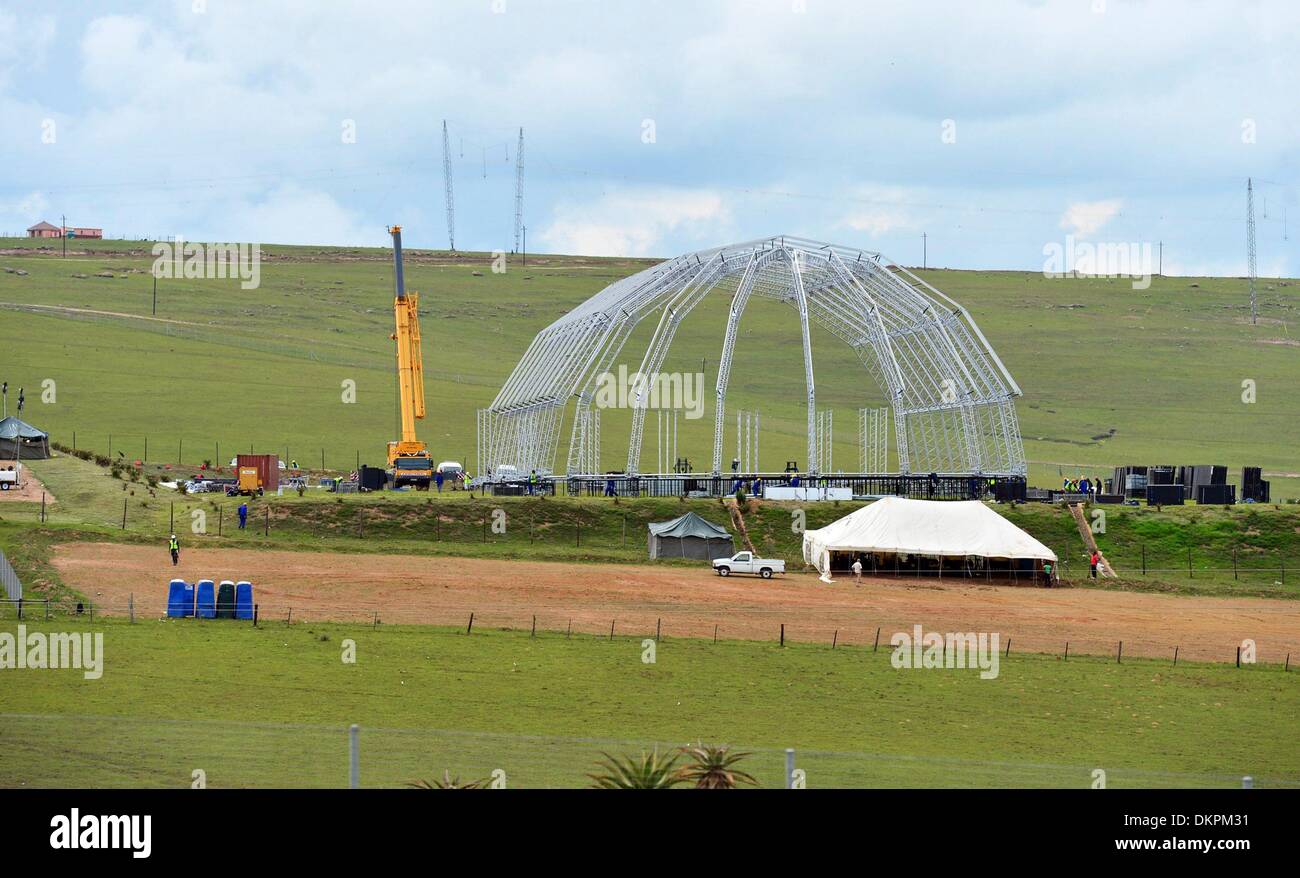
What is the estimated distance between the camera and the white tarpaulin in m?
54.7

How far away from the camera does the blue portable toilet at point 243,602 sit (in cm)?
3966

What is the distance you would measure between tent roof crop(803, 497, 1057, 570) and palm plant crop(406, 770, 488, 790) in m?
35.9

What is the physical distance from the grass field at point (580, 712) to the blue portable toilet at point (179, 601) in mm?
1701

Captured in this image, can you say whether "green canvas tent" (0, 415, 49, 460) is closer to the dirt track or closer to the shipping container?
the shipping container

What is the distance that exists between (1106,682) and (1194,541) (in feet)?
88.1

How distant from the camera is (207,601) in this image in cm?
3972

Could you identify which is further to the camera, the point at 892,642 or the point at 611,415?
Result: the point at 611,415

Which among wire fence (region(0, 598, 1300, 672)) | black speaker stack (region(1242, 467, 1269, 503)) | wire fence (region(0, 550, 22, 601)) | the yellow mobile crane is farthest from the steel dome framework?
wire fence (region(0, 550, 22, 601))

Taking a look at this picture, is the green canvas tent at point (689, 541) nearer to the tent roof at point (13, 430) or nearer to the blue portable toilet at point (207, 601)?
the blue portable toilet at point (207, 601)

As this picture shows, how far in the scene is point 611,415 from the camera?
11581 cm

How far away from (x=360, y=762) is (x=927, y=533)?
37.7 meters

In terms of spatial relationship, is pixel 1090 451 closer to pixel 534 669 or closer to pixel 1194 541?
pixel 1194 541

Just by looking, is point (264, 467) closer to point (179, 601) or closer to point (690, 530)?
point (690, 530)
